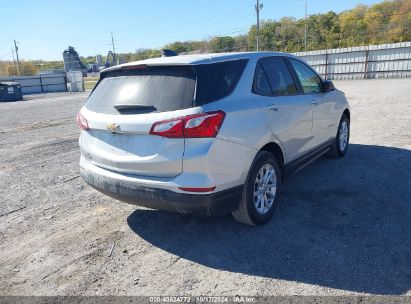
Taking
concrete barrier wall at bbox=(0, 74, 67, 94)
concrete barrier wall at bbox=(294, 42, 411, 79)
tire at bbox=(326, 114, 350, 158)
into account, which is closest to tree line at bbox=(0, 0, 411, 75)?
concrete barrier wall at bbox=(0, 74, 67, 94)

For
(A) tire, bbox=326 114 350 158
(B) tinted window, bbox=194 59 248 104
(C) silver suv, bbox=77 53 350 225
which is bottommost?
(A) tire, bbox=326 114 350 158

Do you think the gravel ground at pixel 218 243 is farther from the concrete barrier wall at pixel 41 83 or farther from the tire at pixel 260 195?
the concrete barrier wall at pixel 41 83

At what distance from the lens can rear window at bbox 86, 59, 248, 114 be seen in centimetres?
315

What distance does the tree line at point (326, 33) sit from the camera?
177 feet

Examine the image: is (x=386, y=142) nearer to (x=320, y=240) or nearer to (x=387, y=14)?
(x=320, y=240)

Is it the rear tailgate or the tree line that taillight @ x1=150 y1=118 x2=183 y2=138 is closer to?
the rear tailgate

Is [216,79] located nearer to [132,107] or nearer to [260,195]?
[132,107]

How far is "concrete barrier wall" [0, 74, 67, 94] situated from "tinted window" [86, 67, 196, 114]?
37.1 m

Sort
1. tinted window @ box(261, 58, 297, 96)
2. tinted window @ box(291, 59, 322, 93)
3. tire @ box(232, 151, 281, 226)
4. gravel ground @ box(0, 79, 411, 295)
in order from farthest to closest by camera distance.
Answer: tinted window @ box(291, 59, 322, 93) → tinted window @ box(261, 58, 297, 96) → tire @ box(232, 151, 281, 226) → gravel ground @ box(0, 79, 411, 295)

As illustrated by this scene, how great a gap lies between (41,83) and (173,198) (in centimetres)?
3897

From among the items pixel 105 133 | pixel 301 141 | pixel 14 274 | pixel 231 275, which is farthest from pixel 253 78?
pixel 14 274

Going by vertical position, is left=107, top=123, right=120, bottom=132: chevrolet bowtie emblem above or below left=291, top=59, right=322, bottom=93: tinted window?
below

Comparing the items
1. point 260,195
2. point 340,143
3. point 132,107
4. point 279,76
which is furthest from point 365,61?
point 132,107

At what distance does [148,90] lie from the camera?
11.0 ft
